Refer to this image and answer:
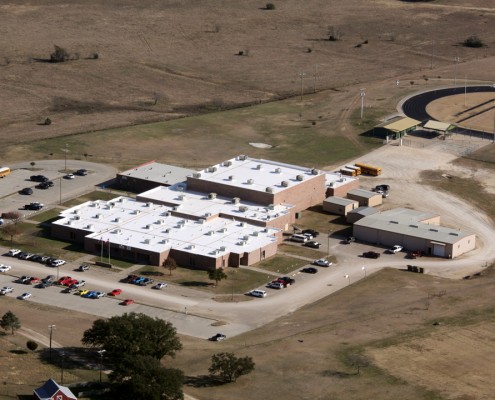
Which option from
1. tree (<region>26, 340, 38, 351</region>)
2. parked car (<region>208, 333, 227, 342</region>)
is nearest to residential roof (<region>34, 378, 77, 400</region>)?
tree (<region>26, 340, 38, 351</region>)

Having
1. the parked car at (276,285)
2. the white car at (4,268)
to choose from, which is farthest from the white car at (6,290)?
the parked car at (276,285)

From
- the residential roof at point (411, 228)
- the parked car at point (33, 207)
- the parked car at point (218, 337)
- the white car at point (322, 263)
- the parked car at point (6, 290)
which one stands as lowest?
the parked car at point (6, 290)

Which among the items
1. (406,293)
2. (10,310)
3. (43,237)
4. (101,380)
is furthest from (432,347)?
(43,237)

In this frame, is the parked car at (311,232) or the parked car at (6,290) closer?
the parked car at (6,290)

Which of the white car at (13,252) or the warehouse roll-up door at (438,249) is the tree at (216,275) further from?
the warehouse roll-up door at (438,249)

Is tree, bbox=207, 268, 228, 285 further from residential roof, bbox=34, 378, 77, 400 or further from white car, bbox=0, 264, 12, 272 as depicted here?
residential roof, bbox=34, 378, 77, 400

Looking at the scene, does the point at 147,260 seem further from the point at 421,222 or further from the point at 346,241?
the point at 421,222
